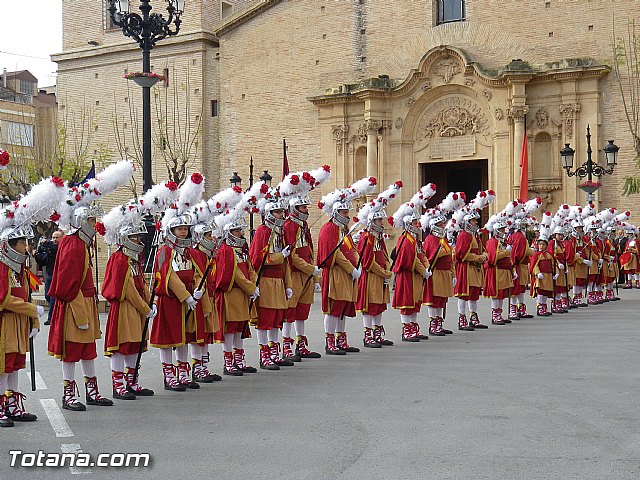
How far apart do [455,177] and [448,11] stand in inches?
250

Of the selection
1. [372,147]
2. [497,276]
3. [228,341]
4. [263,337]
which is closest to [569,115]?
[372,147]


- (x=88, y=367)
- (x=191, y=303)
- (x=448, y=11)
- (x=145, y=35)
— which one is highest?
(x=448, y=11)

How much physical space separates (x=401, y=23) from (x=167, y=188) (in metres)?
24.6

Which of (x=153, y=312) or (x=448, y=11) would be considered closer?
(x=153, y=312)

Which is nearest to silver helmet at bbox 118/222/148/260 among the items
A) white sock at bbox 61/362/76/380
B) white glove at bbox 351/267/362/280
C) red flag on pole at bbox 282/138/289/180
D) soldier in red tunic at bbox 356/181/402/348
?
white sock at bbox 61/362/76/380

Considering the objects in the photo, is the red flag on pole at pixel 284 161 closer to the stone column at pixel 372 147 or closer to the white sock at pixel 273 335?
the stone column at pixel 372 147

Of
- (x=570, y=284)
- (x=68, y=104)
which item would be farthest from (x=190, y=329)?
(x=68, y=104)

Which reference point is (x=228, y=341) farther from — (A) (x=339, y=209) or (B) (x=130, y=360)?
(A) (x=339, y=209)

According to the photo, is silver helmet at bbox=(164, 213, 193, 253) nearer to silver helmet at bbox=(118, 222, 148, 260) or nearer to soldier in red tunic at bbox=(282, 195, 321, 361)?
silver helmet at bbox=(118, 222, 148, 260)

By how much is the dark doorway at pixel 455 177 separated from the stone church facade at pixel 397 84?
0.06 metres

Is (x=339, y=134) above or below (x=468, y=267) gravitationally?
above

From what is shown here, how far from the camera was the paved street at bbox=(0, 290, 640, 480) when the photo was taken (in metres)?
6.59

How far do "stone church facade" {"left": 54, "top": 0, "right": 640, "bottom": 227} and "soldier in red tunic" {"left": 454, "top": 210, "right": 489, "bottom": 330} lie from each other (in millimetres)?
13608

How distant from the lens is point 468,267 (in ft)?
53.2
